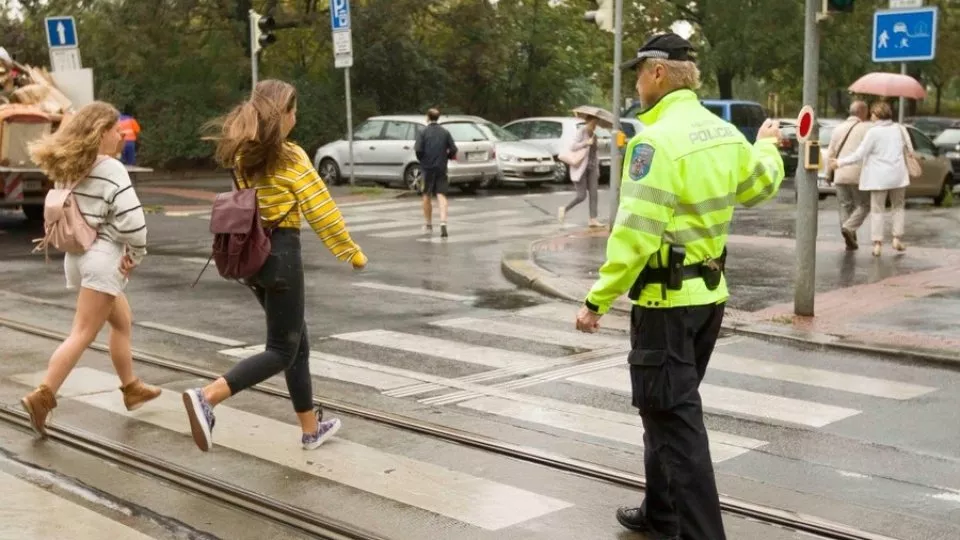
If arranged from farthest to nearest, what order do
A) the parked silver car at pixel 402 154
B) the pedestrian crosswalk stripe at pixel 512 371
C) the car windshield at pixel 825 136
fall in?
the parked silver car at pixel 402 154
the car windshield at pixel 825 136
the pedestrian crosswalk stripe at pixel 512 371

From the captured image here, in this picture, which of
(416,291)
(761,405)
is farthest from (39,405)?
(416,291)

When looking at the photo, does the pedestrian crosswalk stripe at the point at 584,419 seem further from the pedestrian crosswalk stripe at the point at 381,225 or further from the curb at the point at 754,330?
the pedestrian crosswalk stripe at the point at 381,225

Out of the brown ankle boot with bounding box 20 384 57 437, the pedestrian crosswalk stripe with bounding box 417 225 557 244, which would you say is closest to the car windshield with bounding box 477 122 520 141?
the pedestrian crosswalk stripe with bounding box 417 225 557 244

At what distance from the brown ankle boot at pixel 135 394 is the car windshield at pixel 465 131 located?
18662 mm

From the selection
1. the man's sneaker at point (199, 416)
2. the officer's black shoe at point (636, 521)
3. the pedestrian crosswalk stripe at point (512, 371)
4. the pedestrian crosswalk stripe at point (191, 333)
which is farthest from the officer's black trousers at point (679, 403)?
the pedestrian crosswalk stripe at point (191, 333)

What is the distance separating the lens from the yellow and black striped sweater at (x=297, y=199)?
5.84 metres

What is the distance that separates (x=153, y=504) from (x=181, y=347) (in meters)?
3.85

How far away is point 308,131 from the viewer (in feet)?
111

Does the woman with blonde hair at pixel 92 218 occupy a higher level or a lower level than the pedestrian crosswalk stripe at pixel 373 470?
higher

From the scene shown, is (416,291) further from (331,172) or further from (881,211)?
(331,172)

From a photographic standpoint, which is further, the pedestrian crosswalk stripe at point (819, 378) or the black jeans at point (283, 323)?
the pedestrian crosswalk stripe at point (819, 378)

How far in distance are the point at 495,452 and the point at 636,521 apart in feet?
4.32

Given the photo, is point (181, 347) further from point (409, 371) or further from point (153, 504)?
point (153, 504)

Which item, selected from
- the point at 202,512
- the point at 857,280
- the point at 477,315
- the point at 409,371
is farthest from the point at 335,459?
the point at 857,280
